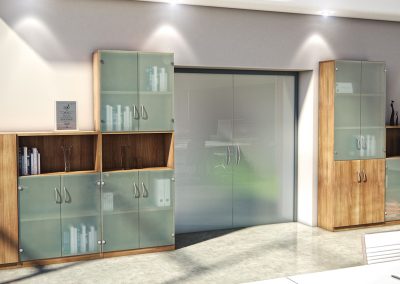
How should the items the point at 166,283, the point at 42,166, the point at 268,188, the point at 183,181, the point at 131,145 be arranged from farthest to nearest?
the point at 268,188, the point at 183,181, the point at 131,145, the point at 42,166, the point at 166,283

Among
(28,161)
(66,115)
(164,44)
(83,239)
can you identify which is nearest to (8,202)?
(28,161)

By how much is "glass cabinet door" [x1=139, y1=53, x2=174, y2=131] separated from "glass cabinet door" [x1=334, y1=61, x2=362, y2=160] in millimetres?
2154

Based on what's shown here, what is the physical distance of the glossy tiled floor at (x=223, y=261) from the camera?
495 centimetres

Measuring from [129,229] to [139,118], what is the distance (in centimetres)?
115

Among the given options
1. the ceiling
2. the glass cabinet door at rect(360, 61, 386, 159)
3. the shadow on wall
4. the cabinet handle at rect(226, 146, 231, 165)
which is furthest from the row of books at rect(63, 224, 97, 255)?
the glass cabinet door at rect(360, 61, 386, 159)

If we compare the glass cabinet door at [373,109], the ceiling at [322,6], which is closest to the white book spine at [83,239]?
the ceiling at [322,6]

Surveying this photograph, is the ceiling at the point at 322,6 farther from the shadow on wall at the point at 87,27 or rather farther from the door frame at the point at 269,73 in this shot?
the door frame at the point at 269,73

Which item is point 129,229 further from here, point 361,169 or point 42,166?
point 361,169

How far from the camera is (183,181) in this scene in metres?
6.57

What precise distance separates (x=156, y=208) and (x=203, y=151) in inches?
46.9

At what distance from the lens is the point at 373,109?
6801 mm

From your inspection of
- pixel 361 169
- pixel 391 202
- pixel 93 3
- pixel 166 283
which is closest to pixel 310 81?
pixel 361 169

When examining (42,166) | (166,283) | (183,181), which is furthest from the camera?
(183,181)

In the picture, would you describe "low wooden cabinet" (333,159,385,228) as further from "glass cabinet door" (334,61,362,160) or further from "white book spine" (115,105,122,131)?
"white book spine" (115,105,122,131)
